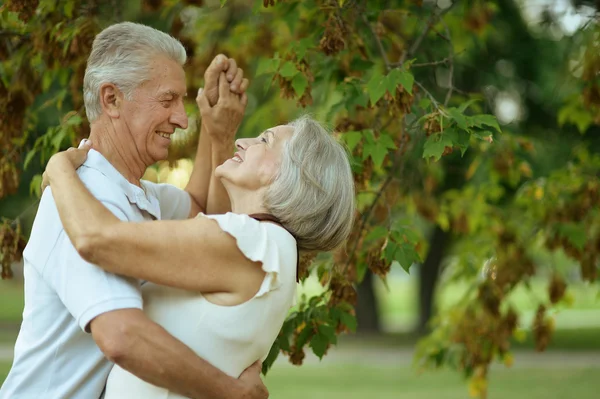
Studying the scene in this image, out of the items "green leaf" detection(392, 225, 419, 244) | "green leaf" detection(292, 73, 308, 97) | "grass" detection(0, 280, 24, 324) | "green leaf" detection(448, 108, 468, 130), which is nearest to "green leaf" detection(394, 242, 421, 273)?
"green leaf" detection(392, 225, 419, 244)

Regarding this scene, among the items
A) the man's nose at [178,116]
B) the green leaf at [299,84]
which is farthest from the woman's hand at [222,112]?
the man's nose at [178,116]

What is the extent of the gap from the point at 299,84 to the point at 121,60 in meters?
1.23

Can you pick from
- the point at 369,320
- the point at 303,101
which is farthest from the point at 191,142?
the point at 369,320

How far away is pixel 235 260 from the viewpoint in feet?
8.04

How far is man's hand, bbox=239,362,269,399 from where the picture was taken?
2.56 meters

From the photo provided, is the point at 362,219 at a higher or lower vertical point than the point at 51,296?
lower

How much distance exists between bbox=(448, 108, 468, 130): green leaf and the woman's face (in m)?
0.99

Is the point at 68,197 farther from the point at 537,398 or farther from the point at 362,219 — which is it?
the point at 537,398

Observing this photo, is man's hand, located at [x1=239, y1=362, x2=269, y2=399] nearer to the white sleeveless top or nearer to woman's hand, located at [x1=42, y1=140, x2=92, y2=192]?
the white sleeveless top

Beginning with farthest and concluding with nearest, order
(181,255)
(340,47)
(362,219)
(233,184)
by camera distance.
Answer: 1. (362,219)
2. (340,47)
3. (233,184)
4. (181,255)

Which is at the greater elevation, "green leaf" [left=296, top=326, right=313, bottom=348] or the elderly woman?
the elderly woman

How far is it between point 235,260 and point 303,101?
1.71m

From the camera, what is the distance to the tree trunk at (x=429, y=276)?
20328mm

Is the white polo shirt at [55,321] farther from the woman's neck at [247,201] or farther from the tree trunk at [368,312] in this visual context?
the tree trunk at [368,312]
